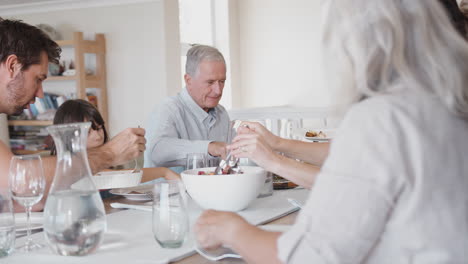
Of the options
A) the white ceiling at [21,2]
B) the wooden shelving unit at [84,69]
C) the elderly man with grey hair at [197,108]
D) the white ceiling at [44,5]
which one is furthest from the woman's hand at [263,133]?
the white ceiling at [21,2]

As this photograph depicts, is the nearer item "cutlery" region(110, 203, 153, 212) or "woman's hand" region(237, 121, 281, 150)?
"cutlery" region(110, 203, 153, 212)

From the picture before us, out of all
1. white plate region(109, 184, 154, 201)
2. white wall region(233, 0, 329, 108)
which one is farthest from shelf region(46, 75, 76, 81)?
white plate region(109, 184, 154, 201)

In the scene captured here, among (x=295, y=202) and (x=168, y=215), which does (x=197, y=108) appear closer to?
(x=295, y=202)

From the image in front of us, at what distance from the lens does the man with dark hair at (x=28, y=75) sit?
5.61 feet

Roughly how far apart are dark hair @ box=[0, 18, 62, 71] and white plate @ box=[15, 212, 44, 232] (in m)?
0.68

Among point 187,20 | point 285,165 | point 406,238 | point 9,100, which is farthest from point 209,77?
point 187,20

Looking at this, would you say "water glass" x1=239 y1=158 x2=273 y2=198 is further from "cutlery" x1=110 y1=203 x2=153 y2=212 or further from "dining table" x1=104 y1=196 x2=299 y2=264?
"cutlery" x1=110 y1=203 x2=153 y2=212

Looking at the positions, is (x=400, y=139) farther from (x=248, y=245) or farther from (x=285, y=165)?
(x=285, y=165)

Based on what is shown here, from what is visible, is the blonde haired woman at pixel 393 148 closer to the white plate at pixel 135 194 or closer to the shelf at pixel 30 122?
the white plate at pixel 135 194

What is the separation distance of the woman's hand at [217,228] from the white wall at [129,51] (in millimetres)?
3603

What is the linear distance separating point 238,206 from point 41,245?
533 mm

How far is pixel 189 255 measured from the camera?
1077 mm

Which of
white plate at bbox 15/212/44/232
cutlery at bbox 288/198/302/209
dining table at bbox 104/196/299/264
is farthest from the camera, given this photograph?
cutlery at bbox 288/198/302/209

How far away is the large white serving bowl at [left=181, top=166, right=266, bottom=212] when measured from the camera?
141cm
